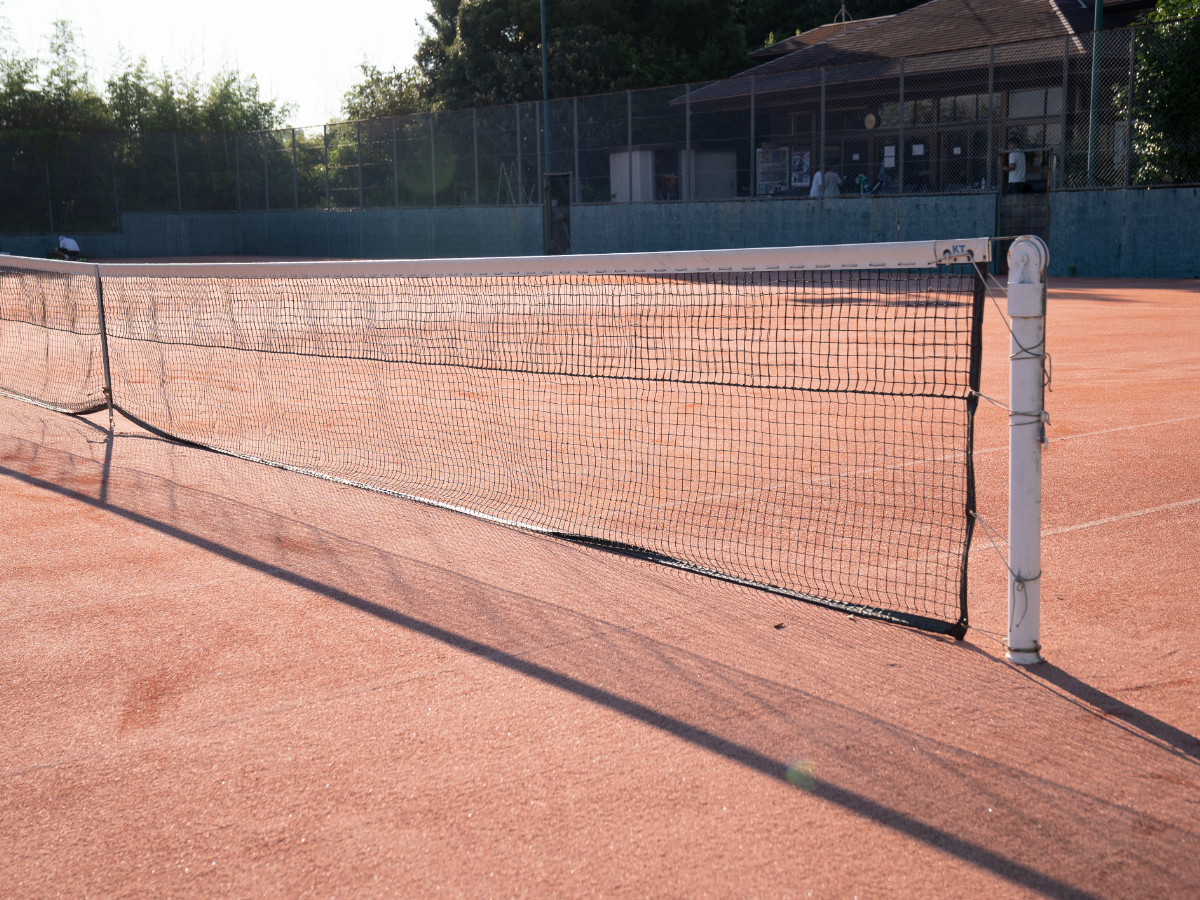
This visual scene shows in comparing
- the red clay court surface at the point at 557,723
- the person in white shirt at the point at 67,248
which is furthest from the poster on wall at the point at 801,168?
the red clay court surface at the point at 557,723

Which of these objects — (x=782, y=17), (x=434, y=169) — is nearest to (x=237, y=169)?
(x=434, y=169)

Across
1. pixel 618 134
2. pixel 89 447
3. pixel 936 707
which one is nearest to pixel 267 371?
pixel 89 447

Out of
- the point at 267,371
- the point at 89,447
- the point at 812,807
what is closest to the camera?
the point at 812,807

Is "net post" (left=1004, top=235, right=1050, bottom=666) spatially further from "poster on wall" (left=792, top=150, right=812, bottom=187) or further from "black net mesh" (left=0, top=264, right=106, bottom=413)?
"poster on wall" (left=792, top=150, right=812, bottom=187)

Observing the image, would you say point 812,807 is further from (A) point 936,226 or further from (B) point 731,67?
(B) point 731,67

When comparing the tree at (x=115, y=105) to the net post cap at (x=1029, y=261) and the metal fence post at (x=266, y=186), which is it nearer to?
the metal fence post at (x=266, y=186)

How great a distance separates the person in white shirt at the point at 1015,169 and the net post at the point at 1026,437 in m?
23.3

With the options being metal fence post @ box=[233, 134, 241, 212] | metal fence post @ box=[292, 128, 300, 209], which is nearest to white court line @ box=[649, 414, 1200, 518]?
metal fence post @ box=[292, 128, 300, 209]

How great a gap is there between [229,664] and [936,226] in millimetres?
25104

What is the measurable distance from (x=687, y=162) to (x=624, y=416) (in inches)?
886

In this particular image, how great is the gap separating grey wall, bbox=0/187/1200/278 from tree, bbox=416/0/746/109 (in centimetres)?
861

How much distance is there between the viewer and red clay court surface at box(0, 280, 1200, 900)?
9.41 feet

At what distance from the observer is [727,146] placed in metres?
29.4

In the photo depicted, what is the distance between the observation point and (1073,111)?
78.6 ft
